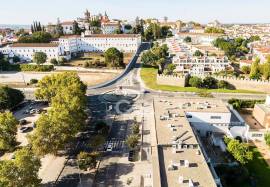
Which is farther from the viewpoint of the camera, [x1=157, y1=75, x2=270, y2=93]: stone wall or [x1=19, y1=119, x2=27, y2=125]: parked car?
[x1=157, y1=75, x2=270, y2=93]: stone wall

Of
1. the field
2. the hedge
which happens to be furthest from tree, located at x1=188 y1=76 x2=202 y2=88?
the hedge

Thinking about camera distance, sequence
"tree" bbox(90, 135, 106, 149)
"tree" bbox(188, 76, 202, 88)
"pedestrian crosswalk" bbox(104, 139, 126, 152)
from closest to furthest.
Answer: "tree" bbox(90, 135, 106, 149) < "pedestrian crosswalk" bbox(104, 139, 126, 152) < "tree" bbox(188, 76, 202, 88)

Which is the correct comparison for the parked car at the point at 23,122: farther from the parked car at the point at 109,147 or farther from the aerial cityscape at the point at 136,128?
the parked car at the point at 109,147

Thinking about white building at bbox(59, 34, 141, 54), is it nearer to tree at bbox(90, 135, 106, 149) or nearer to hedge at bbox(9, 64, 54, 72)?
hedge at bbox(9, 64, 54, 72)

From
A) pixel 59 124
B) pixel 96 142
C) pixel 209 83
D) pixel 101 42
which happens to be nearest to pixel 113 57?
pixel 101 42

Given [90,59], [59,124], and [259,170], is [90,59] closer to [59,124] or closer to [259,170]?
[59,124]
